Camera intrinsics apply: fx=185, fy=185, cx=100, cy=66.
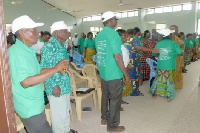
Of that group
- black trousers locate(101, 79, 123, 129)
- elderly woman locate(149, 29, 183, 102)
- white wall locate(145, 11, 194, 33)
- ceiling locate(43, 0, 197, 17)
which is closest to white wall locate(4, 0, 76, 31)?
ceiling locate(43, 0, 197, 17)

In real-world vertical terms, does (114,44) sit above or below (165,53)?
above

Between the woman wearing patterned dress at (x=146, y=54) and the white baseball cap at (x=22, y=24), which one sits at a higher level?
the white baseball cap at (x=22, y=24)

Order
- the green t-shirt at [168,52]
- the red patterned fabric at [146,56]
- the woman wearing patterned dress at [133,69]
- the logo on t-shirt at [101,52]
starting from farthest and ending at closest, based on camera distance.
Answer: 1. the red patterned fabric at [146,56]
2. the woman wearing patterned dress at [133,69]
3. the green t-shirt at [168,52]
4. the logo on t-shirt at [101,52]

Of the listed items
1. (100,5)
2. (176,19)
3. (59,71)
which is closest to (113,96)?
(59,71)

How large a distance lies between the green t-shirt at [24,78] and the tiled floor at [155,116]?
1.38 m

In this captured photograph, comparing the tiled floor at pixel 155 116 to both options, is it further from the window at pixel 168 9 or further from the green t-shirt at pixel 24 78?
the window at pixel 168 9

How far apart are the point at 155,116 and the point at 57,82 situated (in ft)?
5.95

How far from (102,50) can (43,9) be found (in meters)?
13.4

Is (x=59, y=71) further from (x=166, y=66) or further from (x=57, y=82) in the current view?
(x=166, y=66)

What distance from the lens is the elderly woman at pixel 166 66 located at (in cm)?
335

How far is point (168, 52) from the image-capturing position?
3361 millimetres

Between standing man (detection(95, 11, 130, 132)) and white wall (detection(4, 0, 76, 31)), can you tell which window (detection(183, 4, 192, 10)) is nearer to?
white wall (detection(4, 0, 76, 31))

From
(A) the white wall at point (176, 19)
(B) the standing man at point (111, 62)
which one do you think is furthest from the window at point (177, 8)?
(B) the standing man at point (111, 62)

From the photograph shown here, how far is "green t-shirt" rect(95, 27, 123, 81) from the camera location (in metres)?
2.15
